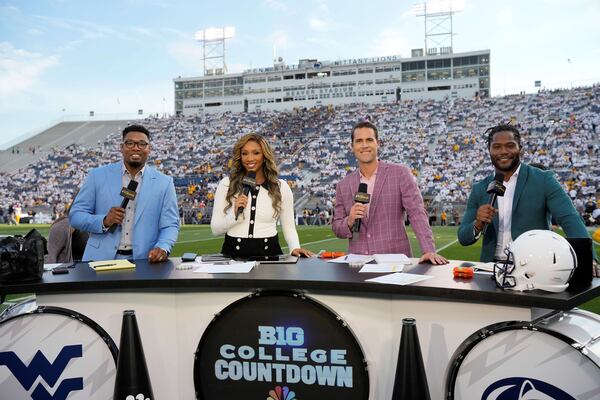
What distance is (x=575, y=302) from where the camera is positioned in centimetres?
203

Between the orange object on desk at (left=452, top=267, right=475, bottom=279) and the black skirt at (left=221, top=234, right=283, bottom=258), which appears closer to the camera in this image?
the orange object on desk at (left=452, top=267, right=475, bottom=279)

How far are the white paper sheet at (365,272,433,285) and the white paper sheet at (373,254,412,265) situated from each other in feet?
1.29

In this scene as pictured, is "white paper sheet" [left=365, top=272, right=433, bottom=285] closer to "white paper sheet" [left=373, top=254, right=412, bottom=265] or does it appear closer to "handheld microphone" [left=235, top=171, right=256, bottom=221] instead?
"white paper sheet" [left=373, top=254, right=412, bottom=265]

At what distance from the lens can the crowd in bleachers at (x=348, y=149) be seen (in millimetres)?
26953

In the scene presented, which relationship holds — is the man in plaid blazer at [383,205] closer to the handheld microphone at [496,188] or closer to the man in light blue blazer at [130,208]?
the handheld microphone at [496,188]

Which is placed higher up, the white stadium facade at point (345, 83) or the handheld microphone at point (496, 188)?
→ the white stadium facade at point (345, 83)

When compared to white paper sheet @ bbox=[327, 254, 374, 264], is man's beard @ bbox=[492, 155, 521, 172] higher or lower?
higher

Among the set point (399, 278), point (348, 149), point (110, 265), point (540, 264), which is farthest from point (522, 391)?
point (348, 149)

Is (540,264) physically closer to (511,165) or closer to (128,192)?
(511,165)

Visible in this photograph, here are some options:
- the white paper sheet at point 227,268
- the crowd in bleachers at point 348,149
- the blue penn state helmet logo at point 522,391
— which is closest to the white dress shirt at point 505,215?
the blue penn state helmet logo at point 522,391

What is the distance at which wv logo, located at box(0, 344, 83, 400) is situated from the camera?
2.62 meters

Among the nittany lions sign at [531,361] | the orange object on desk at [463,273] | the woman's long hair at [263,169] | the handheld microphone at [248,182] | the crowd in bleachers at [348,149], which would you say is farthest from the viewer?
the crowd in bleachers at [348,149]

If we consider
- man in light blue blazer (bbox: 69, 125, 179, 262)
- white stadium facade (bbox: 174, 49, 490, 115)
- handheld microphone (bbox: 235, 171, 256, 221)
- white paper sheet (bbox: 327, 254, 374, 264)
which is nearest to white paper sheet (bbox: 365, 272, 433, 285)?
white paper sheet (bbox: 327, 254, 374, 264)

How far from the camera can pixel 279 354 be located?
2.58 m
